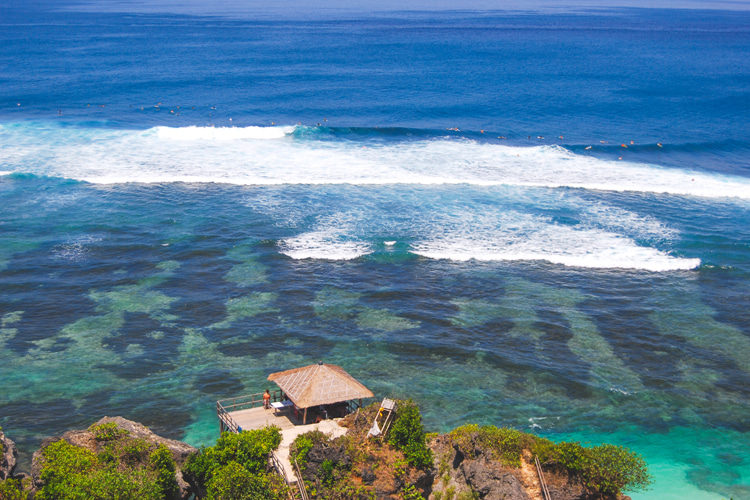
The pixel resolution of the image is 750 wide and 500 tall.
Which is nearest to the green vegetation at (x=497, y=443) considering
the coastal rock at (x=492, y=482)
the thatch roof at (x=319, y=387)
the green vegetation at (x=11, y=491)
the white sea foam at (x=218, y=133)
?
the coastal rock at (x=492, y=482)

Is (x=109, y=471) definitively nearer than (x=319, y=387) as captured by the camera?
Yes

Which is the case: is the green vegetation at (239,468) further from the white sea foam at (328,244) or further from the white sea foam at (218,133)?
the white sea foam at (218,133)

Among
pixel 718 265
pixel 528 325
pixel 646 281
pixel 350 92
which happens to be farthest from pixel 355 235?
pixel 350 92

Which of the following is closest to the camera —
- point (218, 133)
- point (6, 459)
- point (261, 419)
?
point (6, 459)

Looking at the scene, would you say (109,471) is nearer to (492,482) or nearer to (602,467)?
(492,482)

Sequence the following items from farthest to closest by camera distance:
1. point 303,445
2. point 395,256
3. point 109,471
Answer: point 395,256, point 303,445, point 109,471

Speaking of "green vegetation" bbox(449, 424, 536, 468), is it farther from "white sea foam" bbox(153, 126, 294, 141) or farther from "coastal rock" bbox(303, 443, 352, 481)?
"white sea foam" bbox(153, 126, 294, 141)

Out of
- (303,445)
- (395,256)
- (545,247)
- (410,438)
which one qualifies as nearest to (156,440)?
(303,445)
